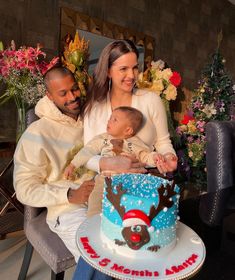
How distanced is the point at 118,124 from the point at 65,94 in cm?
30

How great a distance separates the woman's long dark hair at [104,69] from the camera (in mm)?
1195

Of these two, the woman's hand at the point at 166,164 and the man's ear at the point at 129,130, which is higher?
the man's ear at the point at 129,130

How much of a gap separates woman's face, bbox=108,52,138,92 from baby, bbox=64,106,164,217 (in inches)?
4.1

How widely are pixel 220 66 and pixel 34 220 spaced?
2.73 meters

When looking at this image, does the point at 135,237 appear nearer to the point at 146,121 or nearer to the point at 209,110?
the point at 146,121

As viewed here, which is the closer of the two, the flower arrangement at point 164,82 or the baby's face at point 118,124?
the baby's face at point 118,124

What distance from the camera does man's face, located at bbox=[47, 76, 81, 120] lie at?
4.17ft

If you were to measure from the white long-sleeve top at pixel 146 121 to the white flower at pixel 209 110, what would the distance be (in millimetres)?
2081

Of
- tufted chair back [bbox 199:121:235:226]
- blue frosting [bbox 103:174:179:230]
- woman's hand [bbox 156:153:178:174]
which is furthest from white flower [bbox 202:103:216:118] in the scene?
blue frosting [bbox 103:174:179:230]

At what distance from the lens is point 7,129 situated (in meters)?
2.70

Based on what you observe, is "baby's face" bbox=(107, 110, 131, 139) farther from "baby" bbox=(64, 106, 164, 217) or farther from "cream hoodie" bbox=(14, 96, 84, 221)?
"cream hoodie" bbox=(14, 96, 84, 221)

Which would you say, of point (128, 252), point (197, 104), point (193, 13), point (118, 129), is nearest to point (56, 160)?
point (118, 129)

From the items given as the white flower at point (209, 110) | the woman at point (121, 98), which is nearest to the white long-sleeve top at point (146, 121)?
the woman at point (121, 98)

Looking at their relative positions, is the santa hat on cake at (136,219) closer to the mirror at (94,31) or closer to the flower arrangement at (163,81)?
the flower arrangement at (163,81)
